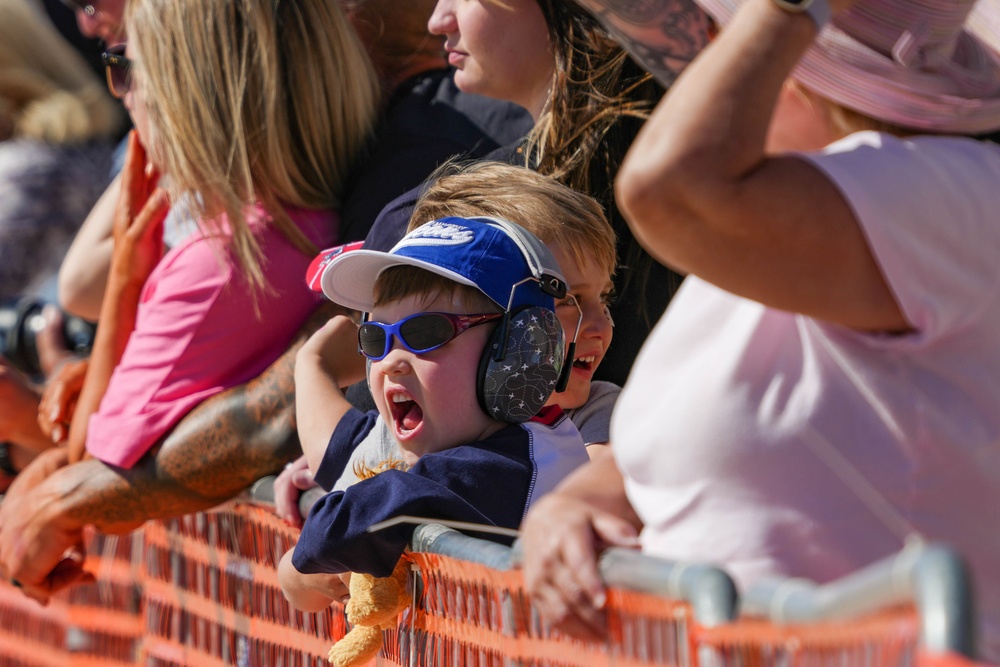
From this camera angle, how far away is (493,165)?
2.68 meters

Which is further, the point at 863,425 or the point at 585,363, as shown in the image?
the point at 585,363

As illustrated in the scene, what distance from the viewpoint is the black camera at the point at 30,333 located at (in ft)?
17.5

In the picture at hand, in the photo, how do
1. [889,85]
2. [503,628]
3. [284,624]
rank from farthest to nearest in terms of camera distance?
[284,624] < [503,628] < [889,85]

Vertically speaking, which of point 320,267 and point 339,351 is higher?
point 320,267

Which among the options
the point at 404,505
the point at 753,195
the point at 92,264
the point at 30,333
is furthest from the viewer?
the point at 30,333

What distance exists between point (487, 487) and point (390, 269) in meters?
0.48

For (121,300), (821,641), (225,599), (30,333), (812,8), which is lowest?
(30,333)

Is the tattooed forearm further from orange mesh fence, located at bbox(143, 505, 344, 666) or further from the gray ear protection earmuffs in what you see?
the gray ear protection earmuffs

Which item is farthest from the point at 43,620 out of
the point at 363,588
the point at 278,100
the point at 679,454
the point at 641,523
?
the point at 679,454

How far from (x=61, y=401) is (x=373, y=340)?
Result: 7.15ft

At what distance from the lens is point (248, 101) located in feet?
10.9

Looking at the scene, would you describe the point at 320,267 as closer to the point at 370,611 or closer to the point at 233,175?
the point at 370,611

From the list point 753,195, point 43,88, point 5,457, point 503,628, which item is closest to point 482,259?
point 503,628

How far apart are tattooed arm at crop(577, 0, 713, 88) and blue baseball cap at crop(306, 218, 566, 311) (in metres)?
0.69
